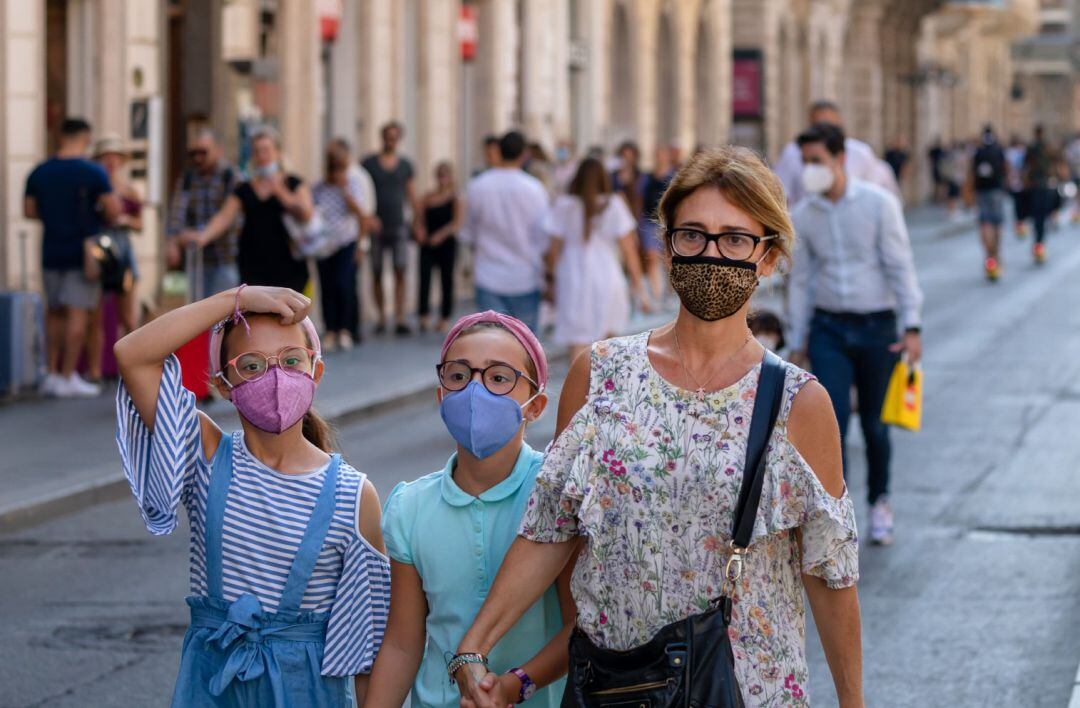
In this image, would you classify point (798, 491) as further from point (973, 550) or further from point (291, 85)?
point (291, 85)

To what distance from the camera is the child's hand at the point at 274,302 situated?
4.06m

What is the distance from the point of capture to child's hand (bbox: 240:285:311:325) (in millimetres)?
4061

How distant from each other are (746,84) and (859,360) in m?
35.1

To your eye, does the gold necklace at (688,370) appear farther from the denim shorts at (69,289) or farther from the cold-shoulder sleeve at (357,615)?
the denim shorts at (69,289)

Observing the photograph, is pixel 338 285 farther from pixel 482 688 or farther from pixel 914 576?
pixel 482 688

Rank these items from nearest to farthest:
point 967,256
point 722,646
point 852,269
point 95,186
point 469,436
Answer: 1. point 722,646
2. point 469,436
3. point 852,269
4. point 95,186
5. point 967,256

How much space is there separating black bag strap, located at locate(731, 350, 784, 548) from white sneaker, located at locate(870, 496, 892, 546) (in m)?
5.86

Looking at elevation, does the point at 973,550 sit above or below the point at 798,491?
below

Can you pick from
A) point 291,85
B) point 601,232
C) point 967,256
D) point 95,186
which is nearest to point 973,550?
point 601,232

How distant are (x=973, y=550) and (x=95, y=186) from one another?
7638 millimetres

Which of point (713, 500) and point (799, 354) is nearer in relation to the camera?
point (713, 500)

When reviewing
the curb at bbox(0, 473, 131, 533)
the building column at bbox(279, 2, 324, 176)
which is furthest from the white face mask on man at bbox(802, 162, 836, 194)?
the building column at bbox(279, 2, 324, 176)

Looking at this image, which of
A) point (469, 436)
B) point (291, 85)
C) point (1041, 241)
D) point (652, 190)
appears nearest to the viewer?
Answer: point (469, 436)

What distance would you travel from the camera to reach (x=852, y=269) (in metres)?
9.29
